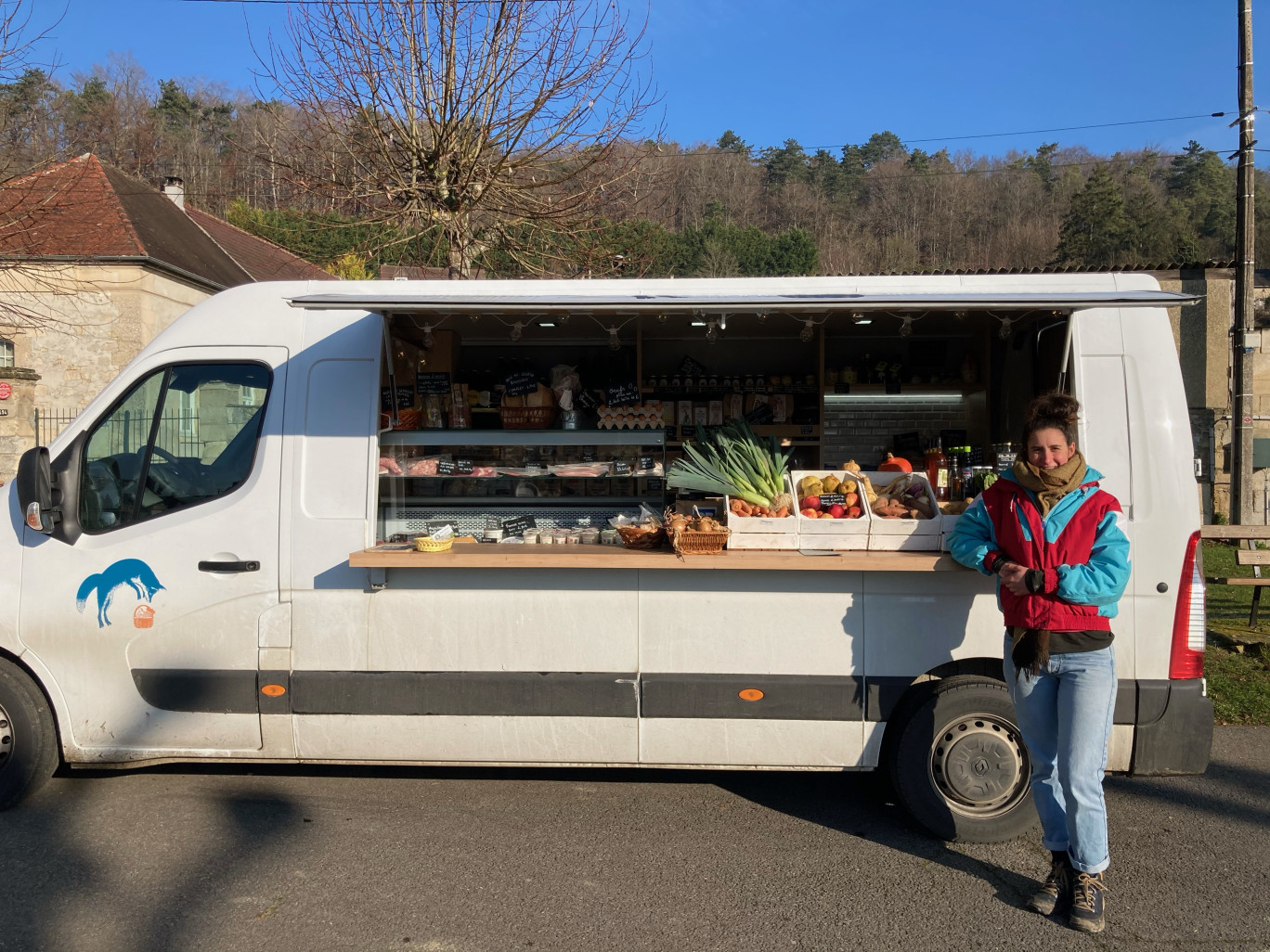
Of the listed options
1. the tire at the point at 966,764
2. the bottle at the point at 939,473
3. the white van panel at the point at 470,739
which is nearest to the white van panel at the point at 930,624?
the tire at the point at 966,764

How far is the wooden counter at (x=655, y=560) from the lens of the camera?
3838mm

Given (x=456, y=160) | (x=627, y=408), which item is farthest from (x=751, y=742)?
(x=456, y=160)

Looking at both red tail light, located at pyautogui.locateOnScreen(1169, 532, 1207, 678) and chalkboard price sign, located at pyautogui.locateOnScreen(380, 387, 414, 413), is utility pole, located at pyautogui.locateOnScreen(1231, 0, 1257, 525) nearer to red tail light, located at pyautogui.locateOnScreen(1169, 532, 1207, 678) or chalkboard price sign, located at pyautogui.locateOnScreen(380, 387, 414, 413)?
red tail light, located at pyautogui.locateOnScreen(1169, 532, 1207, 678)

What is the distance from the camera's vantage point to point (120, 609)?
13.3ft

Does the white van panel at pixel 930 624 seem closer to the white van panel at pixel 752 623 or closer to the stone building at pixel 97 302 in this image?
the white van panel at pixel 752 623

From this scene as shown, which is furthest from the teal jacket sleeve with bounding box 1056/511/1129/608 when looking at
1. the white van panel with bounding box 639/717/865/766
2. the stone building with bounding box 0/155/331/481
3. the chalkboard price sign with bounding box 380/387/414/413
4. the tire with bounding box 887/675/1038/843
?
the stone building with bounding box 0/155/331/481

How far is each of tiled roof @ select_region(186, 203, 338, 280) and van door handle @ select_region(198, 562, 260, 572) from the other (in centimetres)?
2150

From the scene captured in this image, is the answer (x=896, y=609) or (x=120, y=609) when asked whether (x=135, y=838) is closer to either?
(x=120, y=609)

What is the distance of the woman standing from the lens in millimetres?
3217

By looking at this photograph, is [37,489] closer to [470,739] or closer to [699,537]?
[470,739]

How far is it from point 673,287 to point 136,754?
3.39m

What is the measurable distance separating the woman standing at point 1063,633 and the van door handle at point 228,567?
10.6 ft

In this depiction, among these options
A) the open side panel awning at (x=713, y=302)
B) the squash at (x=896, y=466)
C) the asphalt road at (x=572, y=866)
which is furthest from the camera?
the squash at (x=896, y=466)

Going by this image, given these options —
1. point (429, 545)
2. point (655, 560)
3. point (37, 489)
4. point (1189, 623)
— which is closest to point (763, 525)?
point (655, 560)
